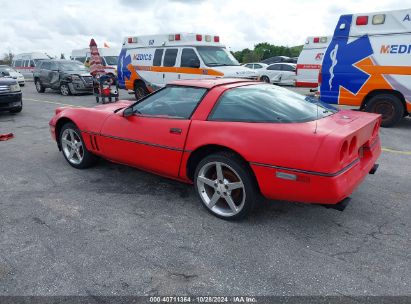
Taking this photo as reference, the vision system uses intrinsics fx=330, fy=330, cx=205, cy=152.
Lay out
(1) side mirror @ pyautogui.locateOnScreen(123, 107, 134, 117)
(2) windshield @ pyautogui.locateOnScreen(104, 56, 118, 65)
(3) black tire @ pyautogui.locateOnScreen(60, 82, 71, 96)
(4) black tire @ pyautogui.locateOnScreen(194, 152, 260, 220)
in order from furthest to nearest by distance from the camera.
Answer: (2) windshield @ pyautogui.locateOnScreen(104, 56, 118, 65)
(3) black tire @ pyautogui.locateOnScreen(60, 82, 71, 96)
(1) side mirror @ pyautogui.locateOnScreen(123, 107, 134, 117)
(4) black tire @ pyautogui.locateOnScreen(194, 152, 260, 220)

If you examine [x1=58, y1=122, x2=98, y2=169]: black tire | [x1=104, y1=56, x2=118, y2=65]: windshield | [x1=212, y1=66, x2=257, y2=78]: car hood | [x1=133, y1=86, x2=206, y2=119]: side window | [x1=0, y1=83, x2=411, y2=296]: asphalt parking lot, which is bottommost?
[x1=0, y1=83, x2=411, y2=296]: asphalt parking lot

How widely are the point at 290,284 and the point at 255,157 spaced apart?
1.07 meters

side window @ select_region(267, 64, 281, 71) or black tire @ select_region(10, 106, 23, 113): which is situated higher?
side window @ select_region(267, 64, 281, 71)

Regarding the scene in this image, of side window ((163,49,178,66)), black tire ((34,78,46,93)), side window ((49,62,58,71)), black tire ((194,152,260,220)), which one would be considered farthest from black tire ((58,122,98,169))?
black tire ((34,78,46,93))

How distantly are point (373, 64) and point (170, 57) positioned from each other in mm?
6152

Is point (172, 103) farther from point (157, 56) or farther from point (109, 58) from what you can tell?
point (109, 58)

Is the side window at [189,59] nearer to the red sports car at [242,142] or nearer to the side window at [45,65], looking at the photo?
the red sports car at [242,142]

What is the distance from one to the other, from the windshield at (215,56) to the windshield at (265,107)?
6.76 metres

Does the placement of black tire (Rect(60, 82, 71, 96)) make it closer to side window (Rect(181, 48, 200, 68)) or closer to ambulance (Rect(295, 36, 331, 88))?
side window (Rect(181, 48, 200, 68))

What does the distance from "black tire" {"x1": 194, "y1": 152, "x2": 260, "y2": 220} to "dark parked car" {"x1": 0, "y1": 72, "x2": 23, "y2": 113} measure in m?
7.99

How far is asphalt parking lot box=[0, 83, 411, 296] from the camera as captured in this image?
242cm

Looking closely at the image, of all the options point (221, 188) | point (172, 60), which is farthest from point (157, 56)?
point (221, 188)

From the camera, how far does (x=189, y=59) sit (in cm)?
1031

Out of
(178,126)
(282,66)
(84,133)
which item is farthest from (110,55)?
(178,126)
